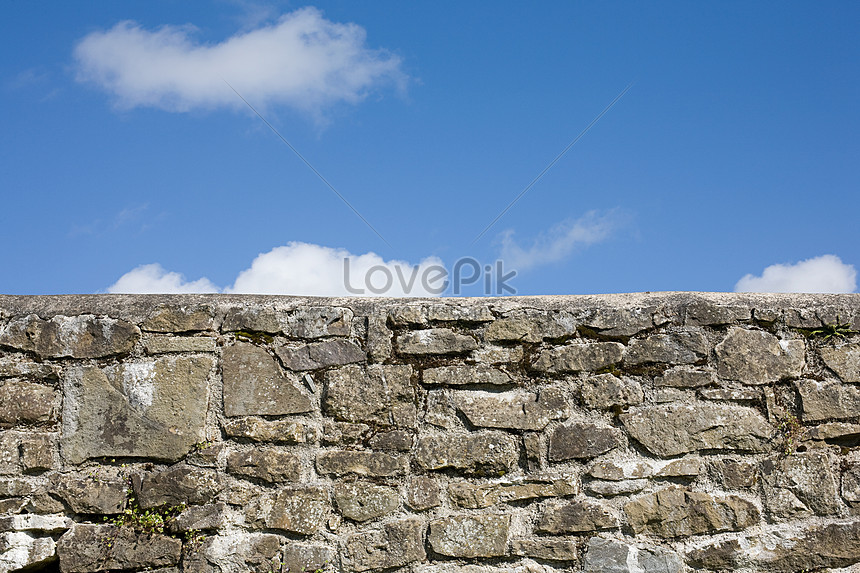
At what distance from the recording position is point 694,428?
101 inches

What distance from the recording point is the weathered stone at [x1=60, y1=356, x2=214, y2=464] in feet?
8.27

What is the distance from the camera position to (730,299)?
267 cm

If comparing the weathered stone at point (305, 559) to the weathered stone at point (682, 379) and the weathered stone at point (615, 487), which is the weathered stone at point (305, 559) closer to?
the weathered stone at point (615, 487)

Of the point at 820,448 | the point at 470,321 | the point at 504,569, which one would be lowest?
the point at 504,569

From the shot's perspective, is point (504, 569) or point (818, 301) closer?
point (504, 569)

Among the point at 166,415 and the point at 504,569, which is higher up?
the point at 166,415

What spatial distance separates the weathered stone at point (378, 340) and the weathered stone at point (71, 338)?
2.78 feet

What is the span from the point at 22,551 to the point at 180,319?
3.14 feet

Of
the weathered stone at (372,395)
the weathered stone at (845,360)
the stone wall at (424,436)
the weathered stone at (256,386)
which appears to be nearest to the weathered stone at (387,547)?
the stone wall at (424,436)

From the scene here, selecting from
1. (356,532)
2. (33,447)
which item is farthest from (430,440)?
(33,447)

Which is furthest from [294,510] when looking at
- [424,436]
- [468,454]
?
[468,454]

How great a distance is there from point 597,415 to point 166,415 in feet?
5.09

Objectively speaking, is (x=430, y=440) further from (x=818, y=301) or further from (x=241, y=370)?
(x=818, y=301)

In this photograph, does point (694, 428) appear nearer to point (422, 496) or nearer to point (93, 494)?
point (422, 496)
